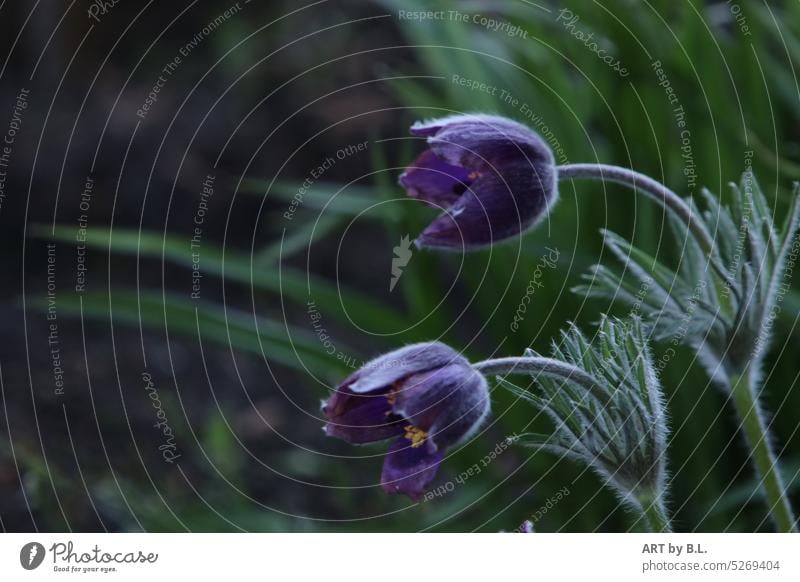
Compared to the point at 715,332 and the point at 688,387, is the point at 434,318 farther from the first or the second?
the point at 715,332

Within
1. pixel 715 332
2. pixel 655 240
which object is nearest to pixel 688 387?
pixel 655 240

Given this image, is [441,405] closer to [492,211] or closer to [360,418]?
[360,418]

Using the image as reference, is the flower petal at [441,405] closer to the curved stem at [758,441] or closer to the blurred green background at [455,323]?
the curved stem at [758,441]
